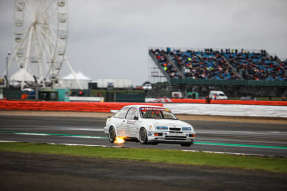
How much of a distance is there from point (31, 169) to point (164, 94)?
46.4 metres

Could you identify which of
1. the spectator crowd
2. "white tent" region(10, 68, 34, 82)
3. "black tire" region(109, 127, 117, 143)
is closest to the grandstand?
the spectator crowd

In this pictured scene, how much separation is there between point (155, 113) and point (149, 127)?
1.16 meters

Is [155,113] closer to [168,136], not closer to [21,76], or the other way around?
[168,136]

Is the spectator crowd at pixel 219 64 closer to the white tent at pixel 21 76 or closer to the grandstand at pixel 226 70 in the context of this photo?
the grandstand at pixel 226 70

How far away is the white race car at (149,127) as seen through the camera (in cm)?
1223

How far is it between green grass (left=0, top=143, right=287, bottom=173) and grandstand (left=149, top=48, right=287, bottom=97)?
156 ft

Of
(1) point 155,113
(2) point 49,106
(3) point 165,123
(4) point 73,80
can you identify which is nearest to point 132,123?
(1) point 155,113

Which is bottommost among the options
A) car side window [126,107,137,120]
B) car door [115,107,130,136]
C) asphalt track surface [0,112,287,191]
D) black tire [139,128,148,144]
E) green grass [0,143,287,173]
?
green grass [0,143,287,173]

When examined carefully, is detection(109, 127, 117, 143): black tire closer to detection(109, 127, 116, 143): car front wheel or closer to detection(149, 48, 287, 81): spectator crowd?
detection(109, 127, 116, 143): car front wheel

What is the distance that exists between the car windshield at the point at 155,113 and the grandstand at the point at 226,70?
45.5m

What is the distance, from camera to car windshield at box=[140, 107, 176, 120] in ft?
43.1

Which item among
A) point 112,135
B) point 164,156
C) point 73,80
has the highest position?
point 73,80

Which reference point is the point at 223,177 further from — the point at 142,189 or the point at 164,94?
the point at 164,94

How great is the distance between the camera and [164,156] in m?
10.3
